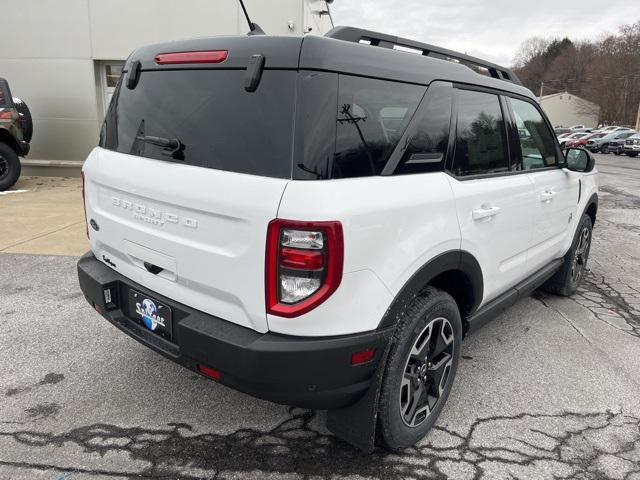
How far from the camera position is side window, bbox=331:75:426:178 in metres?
1.91

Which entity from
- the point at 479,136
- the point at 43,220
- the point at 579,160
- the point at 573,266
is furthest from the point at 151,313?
the point at 43,220

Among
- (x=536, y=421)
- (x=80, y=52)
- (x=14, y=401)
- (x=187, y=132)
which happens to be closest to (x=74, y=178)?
(x=80, y=52)

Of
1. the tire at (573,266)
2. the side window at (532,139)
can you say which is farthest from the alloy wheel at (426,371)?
the tire at (573,266)

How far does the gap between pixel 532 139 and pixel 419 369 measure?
1.95 m

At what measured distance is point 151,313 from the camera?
7.50 feet

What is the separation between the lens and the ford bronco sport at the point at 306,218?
1.84 meters

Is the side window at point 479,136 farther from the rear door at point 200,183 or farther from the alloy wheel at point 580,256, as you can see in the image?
the alloy wheel at point 580,256

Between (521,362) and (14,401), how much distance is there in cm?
316

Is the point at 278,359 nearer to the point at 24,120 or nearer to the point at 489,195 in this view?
the point at 489,195

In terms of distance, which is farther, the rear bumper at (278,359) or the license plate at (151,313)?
the license plate at (151,313)

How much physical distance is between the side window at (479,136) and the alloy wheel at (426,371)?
82 cm

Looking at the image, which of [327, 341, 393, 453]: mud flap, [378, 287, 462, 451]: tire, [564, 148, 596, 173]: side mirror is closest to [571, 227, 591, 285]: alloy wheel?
[564, 148, 596, 173]: side mirror

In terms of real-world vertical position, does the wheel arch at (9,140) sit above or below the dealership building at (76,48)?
below

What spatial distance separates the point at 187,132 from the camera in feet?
7.12
